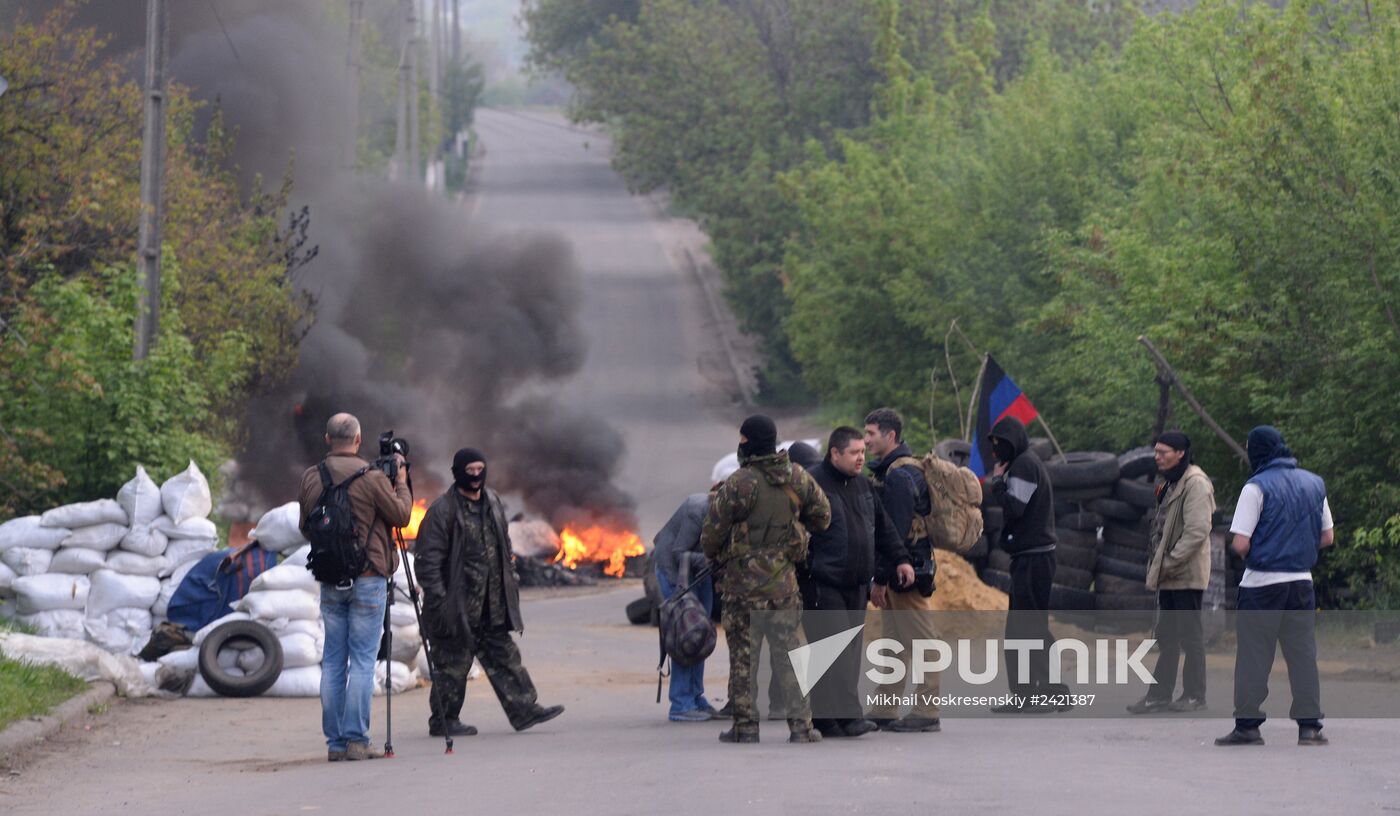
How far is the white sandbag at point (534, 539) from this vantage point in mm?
24909

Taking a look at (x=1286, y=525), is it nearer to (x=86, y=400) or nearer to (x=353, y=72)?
(x=86, y=400)

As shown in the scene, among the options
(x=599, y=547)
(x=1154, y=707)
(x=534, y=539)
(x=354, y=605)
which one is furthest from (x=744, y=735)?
(x=599, y=547)

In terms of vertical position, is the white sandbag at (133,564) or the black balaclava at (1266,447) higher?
the black balaclava at (1266,447)

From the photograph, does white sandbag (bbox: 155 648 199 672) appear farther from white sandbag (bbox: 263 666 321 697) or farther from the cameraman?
the cameraman

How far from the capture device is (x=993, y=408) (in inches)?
653

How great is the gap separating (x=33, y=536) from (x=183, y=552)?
1100 millimetres

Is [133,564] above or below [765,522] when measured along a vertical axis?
below

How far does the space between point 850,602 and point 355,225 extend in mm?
26870

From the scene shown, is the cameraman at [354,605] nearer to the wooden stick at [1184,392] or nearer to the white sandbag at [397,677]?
the white sandbag at [397,677]

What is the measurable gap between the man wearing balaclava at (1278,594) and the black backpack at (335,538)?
4.44 metres

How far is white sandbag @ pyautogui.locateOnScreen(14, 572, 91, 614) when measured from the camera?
1317cm

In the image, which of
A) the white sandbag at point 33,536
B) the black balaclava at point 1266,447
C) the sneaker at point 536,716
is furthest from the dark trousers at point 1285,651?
the white sandbag at point 33,536

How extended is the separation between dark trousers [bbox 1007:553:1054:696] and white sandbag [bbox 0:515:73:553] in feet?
23.7

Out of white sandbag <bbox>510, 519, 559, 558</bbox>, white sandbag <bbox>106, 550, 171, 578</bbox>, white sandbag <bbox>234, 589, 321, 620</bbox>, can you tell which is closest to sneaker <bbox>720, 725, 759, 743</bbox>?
white sandbag <bbox>234, 589, 321, 620</bbox>
